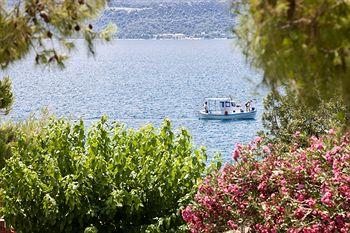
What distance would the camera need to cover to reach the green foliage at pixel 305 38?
107 inches

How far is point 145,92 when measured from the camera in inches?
3209

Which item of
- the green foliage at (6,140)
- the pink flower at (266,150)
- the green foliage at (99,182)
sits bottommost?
the green foliage at (6,140)

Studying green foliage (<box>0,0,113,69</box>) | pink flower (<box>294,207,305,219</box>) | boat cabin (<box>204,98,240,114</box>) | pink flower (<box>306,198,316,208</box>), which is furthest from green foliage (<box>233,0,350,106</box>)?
boat cabin (<box>204,98,240,114</box>)

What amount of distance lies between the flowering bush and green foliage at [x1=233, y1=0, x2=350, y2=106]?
4.20 metres

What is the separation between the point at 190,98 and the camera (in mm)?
77188

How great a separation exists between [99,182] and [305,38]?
6.99m

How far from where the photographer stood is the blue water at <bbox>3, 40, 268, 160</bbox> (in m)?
59.8

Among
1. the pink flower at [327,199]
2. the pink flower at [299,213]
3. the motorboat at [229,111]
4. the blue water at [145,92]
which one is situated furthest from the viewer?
the motorboat at [229,111]

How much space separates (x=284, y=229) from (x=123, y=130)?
3.40 m

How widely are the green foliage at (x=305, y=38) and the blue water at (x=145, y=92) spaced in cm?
3021

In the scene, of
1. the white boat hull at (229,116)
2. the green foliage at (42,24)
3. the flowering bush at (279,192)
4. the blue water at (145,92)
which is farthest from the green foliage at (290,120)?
the white boat hull at (229,116)

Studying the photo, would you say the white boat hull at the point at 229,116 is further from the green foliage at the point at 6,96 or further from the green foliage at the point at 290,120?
the green foliage at the point at 6,96

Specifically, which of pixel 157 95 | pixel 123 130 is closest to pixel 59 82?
pixel 157 95

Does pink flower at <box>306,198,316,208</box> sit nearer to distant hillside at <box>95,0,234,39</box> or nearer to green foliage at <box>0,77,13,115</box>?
green foliage at <box>0,77,13,115</box>
